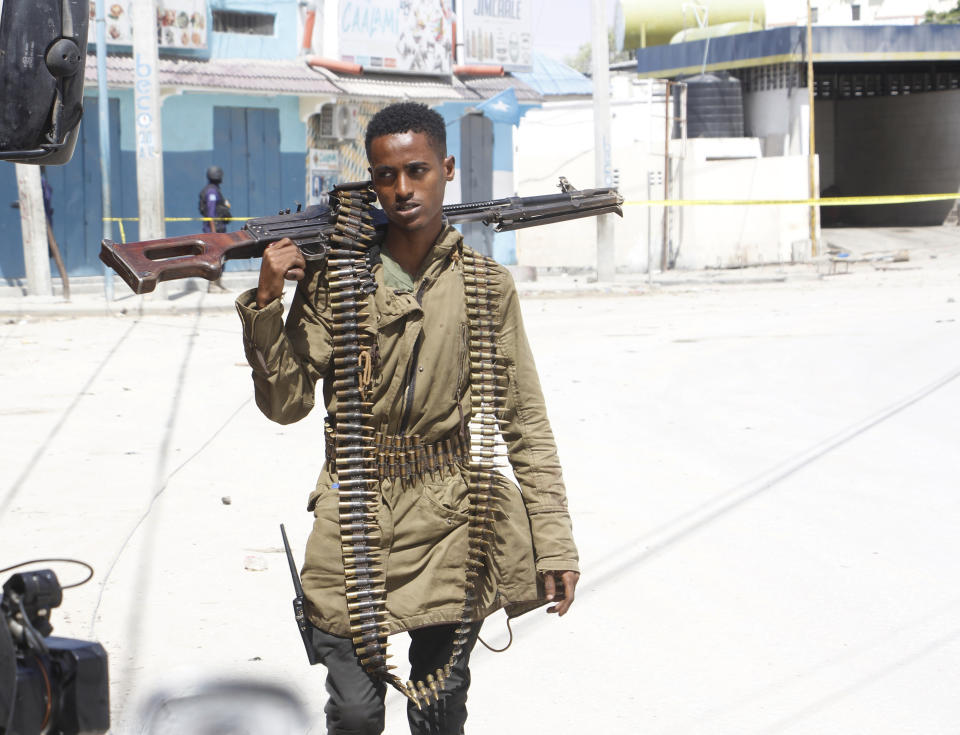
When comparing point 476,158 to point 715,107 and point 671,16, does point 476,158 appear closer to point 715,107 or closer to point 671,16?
point 715,107

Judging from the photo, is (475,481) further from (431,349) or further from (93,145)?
(93,145)

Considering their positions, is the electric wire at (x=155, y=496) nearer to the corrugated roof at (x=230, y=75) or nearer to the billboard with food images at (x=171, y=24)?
the corrugated roof at (x=230, y=75)

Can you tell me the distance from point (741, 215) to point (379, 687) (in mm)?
24065

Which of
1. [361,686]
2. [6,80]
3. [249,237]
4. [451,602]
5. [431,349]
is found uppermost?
[6,80]

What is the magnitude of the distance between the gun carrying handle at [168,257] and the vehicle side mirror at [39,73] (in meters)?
0.58

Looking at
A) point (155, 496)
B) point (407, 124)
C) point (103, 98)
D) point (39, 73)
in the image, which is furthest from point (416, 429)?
point (103, 98)

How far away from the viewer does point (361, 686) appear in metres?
3.05

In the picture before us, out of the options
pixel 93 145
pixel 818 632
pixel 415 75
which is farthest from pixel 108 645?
pixel 415 75

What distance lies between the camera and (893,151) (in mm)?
36344

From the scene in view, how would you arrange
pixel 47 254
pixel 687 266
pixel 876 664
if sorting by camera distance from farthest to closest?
1. pixel 687 266
2. pixel 47 254
3. pixel 876 664

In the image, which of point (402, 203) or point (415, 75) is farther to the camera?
point (415, 75)

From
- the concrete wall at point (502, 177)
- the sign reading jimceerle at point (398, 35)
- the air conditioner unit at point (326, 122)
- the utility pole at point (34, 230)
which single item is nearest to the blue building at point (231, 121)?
the air conditioner unit at point (326, 122)

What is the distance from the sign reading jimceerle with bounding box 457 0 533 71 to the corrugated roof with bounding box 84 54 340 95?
4.24 meters

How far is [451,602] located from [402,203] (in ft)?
3.30
